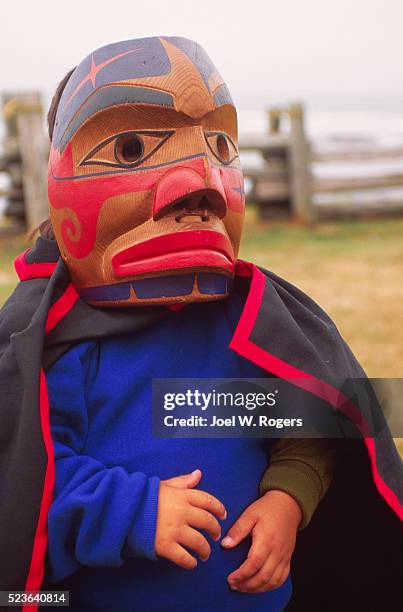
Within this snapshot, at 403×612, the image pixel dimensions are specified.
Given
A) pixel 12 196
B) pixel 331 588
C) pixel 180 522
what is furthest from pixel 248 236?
pixel 180 522

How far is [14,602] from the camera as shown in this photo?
0.95 meters

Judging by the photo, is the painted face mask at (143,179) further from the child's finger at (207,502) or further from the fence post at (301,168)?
the fence post at (301,168)

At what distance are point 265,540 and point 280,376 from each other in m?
0.23

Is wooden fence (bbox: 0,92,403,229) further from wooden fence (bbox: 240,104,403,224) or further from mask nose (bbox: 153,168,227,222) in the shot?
mask nose (bbox: 153,168,227,222)

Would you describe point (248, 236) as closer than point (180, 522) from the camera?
No

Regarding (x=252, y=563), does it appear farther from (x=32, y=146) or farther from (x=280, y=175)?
(x=280, y=175)

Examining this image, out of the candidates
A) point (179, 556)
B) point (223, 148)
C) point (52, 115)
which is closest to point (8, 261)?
point (52, 115)

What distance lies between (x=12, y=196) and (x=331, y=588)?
464 centimetres

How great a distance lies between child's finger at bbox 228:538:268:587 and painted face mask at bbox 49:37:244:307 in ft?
1.17

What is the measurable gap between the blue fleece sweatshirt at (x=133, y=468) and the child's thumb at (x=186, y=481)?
0.03 meters

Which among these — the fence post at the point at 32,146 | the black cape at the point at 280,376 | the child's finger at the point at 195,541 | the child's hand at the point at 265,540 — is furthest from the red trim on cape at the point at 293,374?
the fence post at the point at 32,146

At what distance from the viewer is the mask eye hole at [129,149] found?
1.04 metres

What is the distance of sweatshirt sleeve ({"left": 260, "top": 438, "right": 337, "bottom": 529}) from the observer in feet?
3.56

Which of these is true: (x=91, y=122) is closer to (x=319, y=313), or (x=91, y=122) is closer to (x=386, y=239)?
(x=319, y=313)
